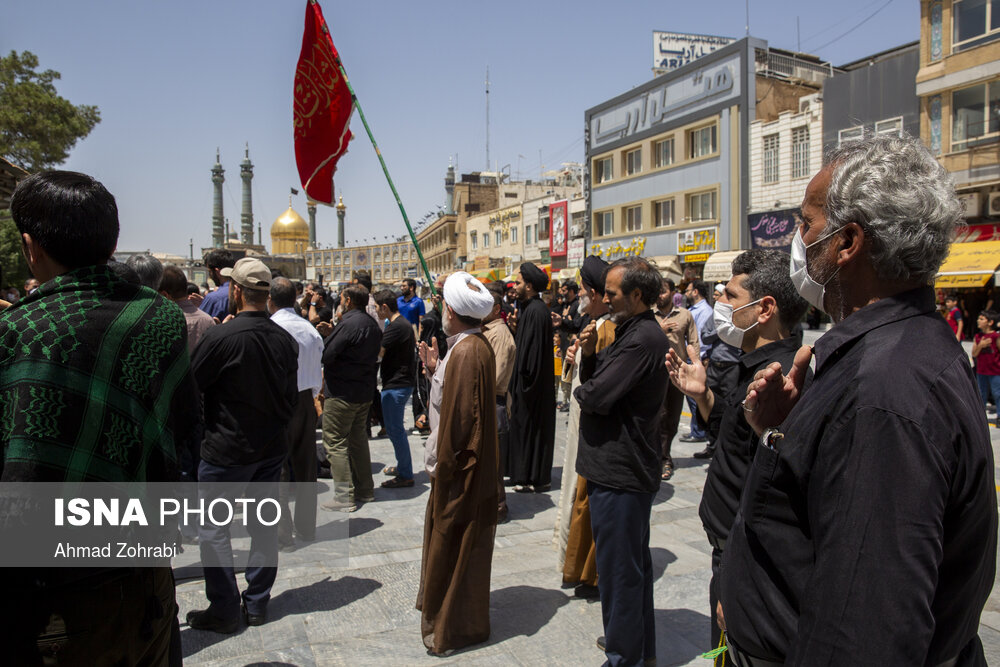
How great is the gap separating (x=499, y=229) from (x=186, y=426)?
4746 centimetres

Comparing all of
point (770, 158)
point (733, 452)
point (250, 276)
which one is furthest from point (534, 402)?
point (770, 158)

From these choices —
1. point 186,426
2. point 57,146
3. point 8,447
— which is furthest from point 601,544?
point 57,146

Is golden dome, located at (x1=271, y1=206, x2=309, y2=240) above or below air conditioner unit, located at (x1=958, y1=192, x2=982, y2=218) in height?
above

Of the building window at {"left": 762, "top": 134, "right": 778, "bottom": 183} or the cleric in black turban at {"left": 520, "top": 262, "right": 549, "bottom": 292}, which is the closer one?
the cleric in black turban at {"left": 520, "top": 262, "right": 549, "bottom": 292}

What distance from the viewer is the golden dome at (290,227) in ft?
271

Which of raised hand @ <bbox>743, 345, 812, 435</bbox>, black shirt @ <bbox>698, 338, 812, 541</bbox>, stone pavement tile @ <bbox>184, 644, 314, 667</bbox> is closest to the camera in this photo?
raised hand @ <bbox>743, 345, 812, 435</bbox>

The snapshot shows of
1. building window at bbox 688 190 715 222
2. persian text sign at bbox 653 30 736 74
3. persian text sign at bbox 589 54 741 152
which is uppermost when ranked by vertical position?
persian text sign at bbox 653 30 736 74

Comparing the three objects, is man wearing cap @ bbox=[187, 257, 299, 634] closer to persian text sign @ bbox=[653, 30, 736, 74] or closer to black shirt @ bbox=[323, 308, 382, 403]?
black shirt @ bbox=[323, 308, 382, 403]

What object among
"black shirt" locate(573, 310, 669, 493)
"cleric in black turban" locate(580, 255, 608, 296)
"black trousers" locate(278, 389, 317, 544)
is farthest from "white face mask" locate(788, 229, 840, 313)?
"black trousers" locate(278, 389, 317, 544)

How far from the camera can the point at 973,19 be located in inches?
749

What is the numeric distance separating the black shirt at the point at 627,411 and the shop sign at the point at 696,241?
2568 cm

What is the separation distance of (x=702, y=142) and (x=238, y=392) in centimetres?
2815

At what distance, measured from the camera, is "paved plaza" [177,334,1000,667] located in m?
3.47

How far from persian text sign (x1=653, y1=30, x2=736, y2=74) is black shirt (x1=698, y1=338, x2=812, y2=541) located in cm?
3564
